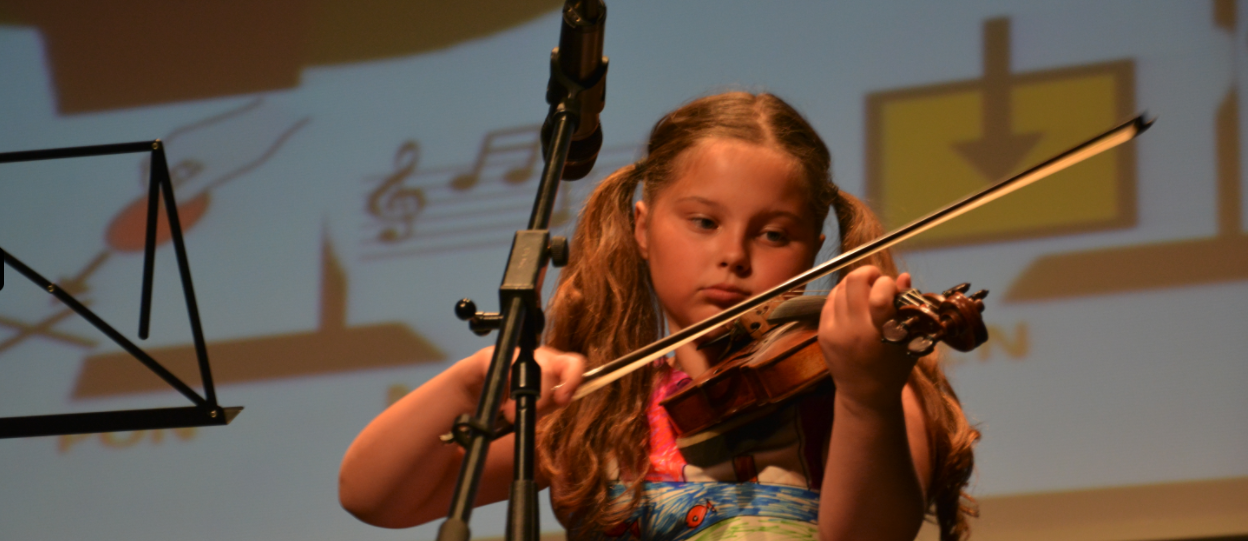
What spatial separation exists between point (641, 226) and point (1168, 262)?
2.55 feet

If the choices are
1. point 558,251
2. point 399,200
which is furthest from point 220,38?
point 558,251

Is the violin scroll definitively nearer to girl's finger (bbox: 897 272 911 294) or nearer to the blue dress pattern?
girl's finger (bbox: 897 272 911 294)

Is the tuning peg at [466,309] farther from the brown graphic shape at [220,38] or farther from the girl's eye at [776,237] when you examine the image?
the brown graphic shape at [220,38]

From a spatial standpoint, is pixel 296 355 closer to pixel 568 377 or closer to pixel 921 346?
pixel 568 377

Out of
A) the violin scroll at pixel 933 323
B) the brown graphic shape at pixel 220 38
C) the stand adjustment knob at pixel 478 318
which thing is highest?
the brown graphic shape at pixel 220 38

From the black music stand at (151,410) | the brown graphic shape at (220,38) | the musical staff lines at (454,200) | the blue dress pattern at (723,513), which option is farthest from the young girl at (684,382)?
the brown graphic shape at (220,38)

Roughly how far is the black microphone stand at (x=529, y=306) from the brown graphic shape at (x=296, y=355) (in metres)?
0.89

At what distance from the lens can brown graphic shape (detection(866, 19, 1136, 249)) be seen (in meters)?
1.45

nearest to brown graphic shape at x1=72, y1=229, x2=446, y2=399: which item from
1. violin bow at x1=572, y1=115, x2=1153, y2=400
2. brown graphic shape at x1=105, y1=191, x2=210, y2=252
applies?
brown graphic shape at x1=105, y1=191, x2=210, y2=252

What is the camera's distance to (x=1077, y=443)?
1.36 m

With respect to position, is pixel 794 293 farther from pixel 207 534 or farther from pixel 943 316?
pixel 207 534

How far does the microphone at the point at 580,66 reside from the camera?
74 cm

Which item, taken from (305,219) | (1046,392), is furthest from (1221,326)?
(305,219)

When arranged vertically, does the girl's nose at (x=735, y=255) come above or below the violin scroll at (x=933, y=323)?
above
